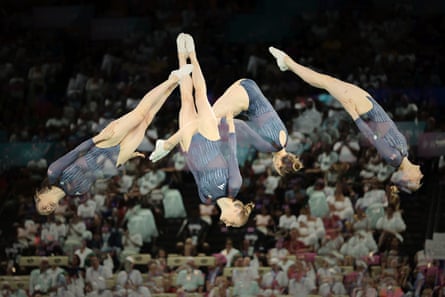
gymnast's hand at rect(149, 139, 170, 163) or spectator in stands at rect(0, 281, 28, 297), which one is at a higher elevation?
gymnast's hand at rect(149, 139, 170, 163)

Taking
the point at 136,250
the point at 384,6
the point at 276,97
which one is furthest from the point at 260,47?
the point at 136,250

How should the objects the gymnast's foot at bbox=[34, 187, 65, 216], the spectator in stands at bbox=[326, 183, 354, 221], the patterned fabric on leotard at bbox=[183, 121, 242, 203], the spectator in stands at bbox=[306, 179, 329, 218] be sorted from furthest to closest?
the spectator in stands at bbox=[306, 179, 329, 218], the spectator in stands at bbox=[326, 183, 354, 221], the gymnast's foot at bbox=[34, 187, 65, 216], the patterned fabric on leotard at bbox=[183, 121, 242, 203]

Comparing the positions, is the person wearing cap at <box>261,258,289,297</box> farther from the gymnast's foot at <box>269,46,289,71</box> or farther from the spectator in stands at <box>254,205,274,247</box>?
the gymnast's foot at <box>269,46,289,71</box>

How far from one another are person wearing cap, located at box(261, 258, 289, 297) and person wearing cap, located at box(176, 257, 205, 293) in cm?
79

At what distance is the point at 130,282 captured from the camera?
1722 cm

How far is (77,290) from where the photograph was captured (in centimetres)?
1722

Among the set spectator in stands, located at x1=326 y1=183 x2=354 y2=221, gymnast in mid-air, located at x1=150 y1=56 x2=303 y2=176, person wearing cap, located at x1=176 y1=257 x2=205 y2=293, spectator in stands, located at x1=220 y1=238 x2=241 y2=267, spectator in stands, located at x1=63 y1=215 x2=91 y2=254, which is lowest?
person wearing cap, located at x1=176 y1=257 x2=205 y2=293

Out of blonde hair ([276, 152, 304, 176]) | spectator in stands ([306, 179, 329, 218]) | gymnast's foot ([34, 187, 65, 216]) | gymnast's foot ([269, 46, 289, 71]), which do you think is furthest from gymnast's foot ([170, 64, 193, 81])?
spectator in stands ([306, 179, 329, 218])

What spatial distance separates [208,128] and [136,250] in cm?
311

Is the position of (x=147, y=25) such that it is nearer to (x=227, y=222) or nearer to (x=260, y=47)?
(x=260, y=47)

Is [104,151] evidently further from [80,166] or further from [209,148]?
[209,148]

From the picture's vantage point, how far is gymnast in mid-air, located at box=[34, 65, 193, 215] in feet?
49.6

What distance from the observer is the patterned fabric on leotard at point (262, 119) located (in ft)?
49.0

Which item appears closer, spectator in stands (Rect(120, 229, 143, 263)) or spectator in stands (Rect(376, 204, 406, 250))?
spectator in stands (Rect(376, 204, 406, 250))
